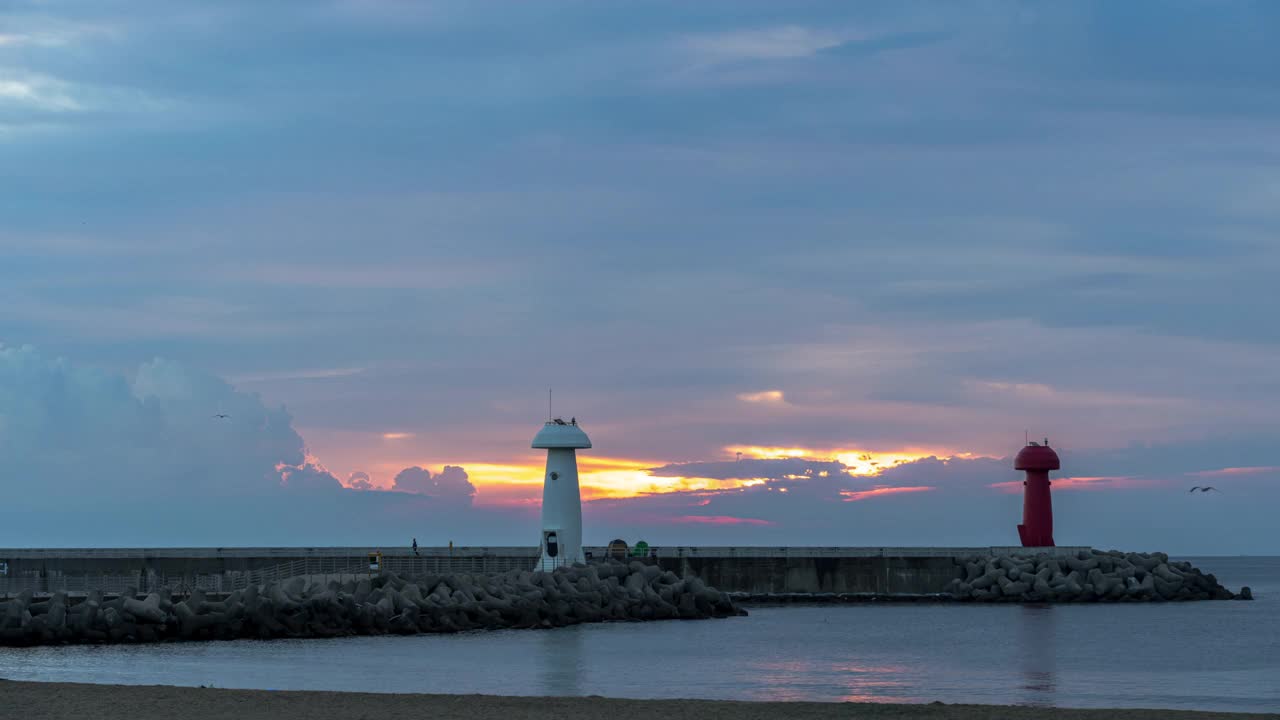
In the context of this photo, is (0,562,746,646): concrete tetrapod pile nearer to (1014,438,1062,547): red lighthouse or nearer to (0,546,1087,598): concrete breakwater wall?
(0,546,1087,598): concrete breakwater wall

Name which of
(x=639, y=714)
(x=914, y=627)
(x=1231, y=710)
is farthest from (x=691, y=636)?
(x=639, y=714)

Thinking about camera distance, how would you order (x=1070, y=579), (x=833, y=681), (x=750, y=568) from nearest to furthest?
(x=833, y=681) → (x=750, y=568) → (x=1070, y=579)

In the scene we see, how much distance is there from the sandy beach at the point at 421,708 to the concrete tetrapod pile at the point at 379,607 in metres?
10.3

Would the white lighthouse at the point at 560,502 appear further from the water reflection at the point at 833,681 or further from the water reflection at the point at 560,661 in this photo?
the water reflection at the point at 833,681

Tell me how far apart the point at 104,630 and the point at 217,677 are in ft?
22.4

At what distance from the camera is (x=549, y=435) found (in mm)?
43438

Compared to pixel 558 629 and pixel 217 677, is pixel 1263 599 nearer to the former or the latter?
pixel 558 629

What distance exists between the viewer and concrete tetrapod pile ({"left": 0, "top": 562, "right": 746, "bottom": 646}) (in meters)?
30.5

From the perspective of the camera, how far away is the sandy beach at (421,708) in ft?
60.0

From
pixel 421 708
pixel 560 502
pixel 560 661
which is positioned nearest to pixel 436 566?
pixel 560 502

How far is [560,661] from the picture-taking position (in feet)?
96.9

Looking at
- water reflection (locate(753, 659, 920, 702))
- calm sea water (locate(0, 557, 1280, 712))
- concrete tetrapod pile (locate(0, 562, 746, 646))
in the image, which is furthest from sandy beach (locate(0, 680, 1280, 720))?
concrete tetrapod pile (locate(0, 562, 746, 646))

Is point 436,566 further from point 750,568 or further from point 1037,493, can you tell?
point 1037,493

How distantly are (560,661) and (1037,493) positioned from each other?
1086 inches
